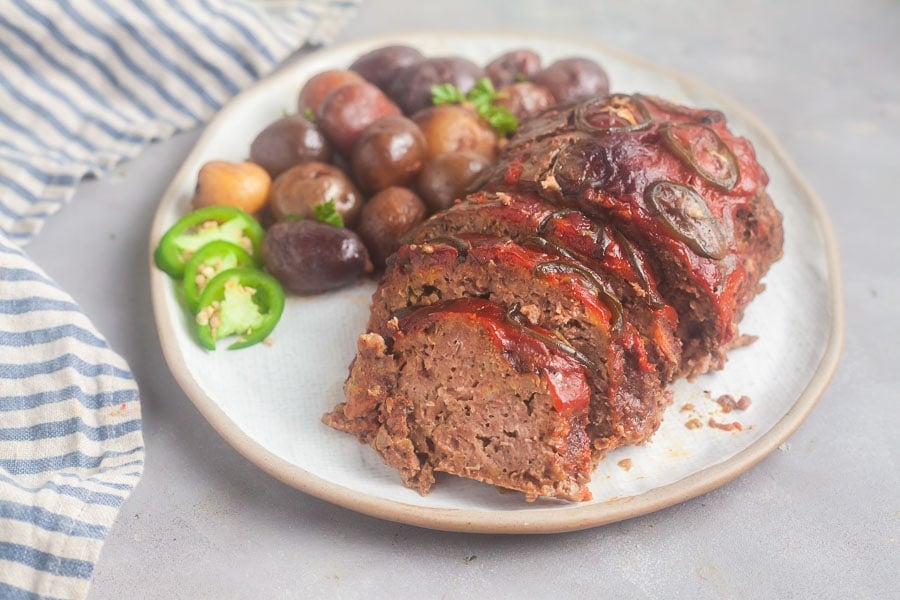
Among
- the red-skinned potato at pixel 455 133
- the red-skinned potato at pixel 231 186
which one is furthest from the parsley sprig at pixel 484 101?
the red-skinned potato at pixel 231 186

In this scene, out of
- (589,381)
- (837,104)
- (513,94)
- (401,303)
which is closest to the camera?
(589,381)

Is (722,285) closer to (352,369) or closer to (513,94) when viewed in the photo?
(352,369)

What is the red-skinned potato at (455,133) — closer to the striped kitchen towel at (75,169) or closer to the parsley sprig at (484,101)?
the parsley sprig at (484,101)

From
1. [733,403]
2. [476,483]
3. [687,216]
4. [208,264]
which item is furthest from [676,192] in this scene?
[208,264]

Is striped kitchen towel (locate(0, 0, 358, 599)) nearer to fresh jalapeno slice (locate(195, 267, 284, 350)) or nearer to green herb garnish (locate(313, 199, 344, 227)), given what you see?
fresh jalapeno slice (locate(195, 267, 284, 350))

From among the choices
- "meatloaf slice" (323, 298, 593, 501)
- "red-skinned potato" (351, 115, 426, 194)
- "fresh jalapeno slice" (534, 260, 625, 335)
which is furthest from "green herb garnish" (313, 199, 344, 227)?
"fresh jalapeno slice" (534, 260, 625, 335)

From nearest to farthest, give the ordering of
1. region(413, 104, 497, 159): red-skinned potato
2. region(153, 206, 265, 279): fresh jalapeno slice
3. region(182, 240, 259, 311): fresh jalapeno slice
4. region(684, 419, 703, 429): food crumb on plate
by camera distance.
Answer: region(684, 419, 703, 429): food crumb on plate → region(182, 240, 259, 311): fresh jalapeno slice → region(153, 206, 265, 279): fresh jalapeno slice → region(413, 104, 497, 159): red-skinned potato

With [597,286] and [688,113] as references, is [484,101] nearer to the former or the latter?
[688,113]

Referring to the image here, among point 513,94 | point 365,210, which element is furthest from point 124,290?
point 513,94
